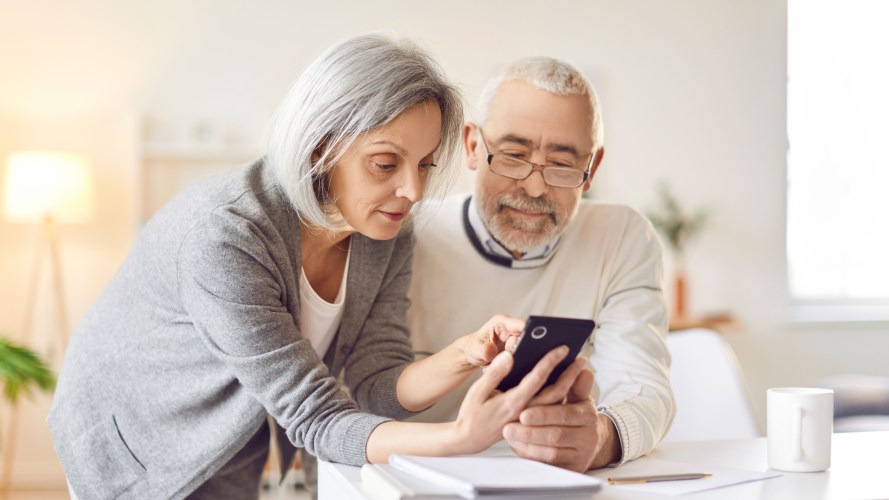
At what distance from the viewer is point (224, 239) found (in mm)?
1334

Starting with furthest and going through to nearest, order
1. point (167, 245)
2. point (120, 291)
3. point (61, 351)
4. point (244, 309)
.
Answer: point (61, 351), point (120, 291), point (167, 245), point (244, 309)

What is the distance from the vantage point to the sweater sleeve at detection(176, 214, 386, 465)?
4.18ft

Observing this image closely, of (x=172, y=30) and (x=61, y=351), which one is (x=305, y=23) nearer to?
(x=172, y=30)

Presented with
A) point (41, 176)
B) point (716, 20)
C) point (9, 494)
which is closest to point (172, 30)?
point (41, 176)

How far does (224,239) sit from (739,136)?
4719mm

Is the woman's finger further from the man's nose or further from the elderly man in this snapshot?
the man's nose

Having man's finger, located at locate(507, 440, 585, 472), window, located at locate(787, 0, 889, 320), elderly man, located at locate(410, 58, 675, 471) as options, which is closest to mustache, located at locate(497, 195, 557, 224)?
elderly man, located at locate(410, 58, 675, 471)

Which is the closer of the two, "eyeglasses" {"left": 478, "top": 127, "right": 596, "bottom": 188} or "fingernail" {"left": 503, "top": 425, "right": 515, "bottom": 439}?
"fingernail" {"left": 503, "top": 425, "right": 515, "bottom": 439}

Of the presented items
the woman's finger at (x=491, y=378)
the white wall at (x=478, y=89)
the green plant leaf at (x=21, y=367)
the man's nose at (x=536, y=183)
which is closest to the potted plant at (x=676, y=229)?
the white wall at (x=478, y=89)

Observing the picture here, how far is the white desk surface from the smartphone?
0.55ft

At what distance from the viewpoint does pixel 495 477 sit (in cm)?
103

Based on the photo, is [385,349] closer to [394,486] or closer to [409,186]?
[409,186]

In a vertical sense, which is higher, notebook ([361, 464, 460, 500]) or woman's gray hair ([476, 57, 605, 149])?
woman's gray hair ([476, 57, 605, 149])

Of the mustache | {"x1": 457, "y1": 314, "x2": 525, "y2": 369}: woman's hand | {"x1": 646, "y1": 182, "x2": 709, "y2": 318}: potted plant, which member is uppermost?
the mustache
